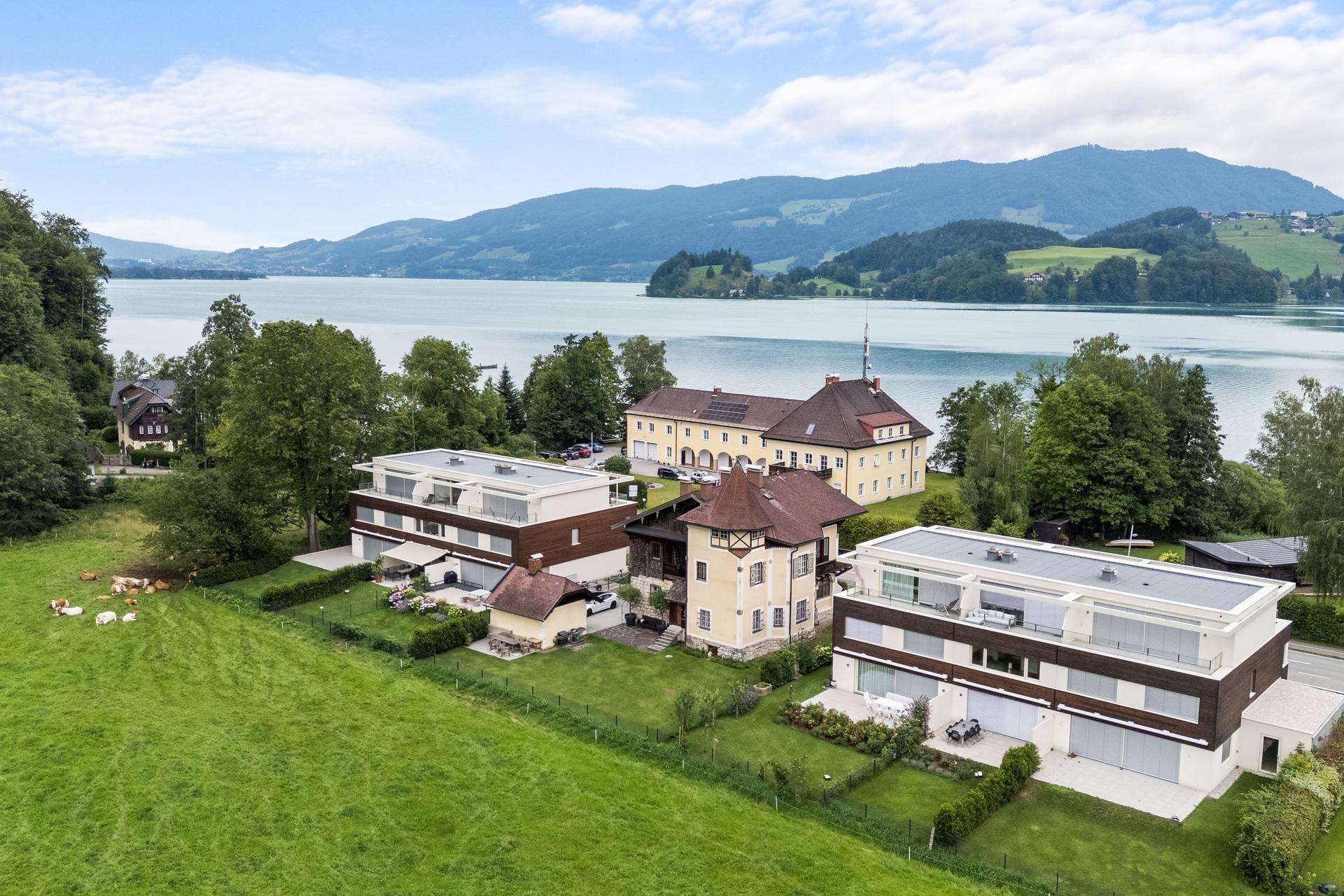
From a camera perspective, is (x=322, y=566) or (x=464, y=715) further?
(x=322, y=566)

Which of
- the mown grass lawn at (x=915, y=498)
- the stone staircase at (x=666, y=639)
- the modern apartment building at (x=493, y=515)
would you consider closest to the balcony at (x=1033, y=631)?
the stone staircase at (x=666, y=639)

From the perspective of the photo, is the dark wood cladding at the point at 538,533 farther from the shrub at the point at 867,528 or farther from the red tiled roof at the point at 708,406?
the red tiled roof at the point at 708,406

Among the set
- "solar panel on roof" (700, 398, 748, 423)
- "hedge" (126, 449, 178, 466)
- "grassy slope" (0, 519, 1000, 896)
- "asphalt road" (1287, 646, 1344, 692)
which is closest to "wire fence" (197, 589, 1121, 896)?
"grassy slope" (0, 519, 1000, 896)

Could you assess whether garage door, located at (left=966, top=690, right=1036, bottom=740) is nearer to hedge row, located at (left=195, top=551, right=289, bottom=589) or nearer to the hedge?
hedge row, located at (left=195, top=551, right=289, bottom=589)

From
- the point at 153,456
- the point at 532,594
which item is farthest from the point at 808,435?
the point at 153,456

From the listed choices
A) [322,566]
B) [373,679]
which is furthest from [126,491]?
[373,679]

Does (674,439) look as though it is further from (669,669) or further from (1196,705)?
(1196,705)

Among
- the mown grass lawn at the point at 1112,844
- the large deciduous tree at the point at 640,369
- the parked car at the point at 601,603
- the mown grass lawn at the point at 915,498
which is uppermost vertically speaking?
the large deciduous tree at the point at 640,369
